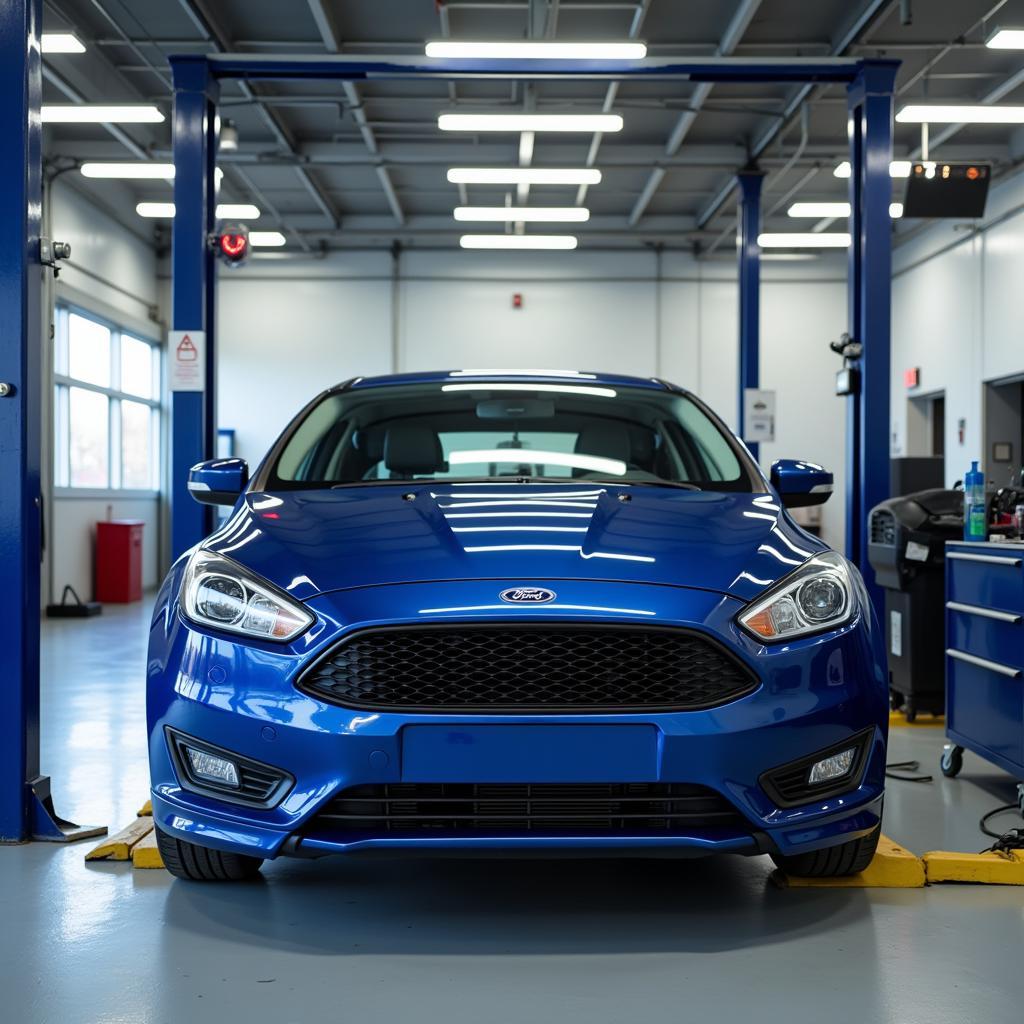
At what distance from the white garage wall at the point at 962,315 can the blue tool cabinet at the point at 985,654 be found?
9343mm

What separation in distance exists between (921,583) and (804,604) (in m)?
3.24

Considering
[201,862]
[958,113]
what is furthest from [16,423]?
→ [958,113]

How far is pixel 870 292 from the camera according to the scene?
6.25 m

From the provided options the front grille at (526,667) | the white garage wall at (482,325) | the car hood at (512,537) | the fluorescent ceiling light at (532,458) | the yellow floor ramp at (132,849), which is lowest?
the yellow floor ramp at (132,849)

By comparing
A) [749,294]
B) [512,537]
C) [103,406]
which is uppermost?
[749,294]

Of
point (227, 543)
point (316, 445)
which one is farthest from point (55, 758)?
point (227, 543)

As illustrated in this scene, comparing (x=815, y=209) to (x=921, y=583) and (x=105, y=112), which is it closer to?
(x=105, y=112)

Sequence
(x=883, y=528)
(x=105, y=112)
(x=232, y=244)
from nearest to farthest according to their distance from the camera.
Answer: (x=883, y=528) < (x=232, y=244) < (x=105, y=112)

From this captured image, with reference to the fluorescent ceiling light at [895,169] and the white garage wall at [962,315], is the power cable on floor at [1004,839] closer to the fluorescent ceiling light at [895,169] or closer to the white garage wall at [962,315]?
the fluorescent ceiling light at [895,169]

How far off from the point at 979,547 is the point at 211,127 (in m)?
4.55

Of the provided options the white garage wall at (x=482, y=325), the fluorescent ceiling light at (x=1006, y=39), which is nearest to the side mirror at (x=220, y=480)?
the fluorescent ceiling light at (x=1006, y=39)

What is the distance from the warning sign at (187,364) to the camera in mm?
5969

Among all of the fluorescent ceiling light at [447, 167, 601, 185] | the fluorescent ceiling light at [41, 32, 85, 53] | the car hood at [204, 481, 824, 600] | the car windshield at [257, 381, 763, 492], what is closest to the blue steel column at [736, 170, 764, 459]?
the fluorescent ceiling light at [447, 167, 601, 185]

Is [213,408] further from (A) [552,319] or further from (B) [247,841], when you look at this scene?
(A) [552,319]
